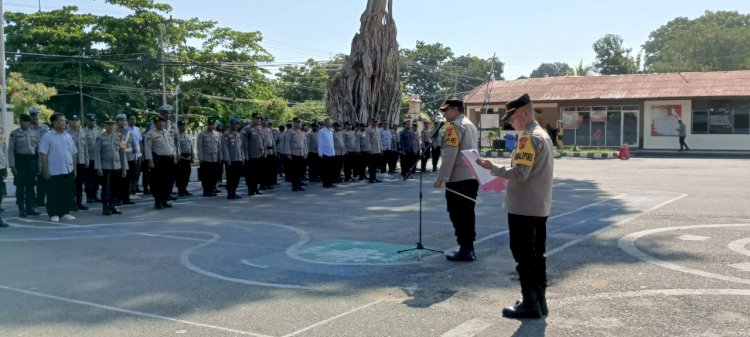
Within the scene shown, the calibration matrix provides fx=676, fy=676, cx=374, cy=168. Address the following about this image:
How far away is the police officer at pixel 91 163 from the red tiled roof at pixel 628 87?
98.4 ft

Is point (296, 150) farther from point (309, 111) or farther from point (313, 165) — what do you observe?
point (309, 111)

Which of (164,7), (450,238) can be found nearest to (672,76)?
(164,7)

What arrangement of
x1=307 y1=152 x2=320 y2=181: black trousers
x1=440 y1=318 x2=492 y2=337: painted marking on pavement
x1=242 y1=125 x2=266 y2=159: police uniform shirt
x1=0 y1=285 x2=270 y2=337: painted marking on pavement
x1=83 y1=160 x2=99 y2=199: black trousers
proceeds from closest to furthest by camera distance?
x1=440 y1=318 x2=492 y2=337: painted marking on pavement
x1=0 y1=285 x2=270 y2=337: painted marking on pavement
x1=83 y1=160 x2=99 y2=199: black trousers
x1=242 y1=125 x2=266 y2=159: police uniform shirt
x1=307 y1=152 x2=320 y2=181: black trousers

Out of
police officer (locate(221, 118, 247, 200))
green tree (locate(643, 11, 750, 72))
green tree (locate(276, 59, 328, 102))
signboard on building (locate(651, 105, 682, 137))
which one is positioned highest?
green tree (locate(643, 11, 750, 72))

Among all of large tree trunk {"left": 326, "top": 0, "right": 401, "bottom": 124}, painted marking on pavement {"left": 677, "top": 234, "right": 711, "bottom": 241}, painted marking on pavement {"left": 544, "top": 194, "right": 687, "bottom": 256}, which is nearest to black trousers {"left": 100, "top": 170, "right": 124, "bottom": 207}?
painted marking on pavement {"left": 544, "top": 194, "right": 687, "bottom": 256}

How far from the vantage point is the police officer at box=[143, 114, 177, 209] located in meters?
14.2

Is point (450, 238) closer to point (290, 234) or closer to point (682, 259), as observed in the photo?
point (290, 234)

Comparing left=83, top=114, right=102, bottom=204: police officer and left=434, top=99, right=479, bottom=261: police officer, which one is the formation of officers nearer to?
left=83, top=114, right=102, bottom=204: police officer

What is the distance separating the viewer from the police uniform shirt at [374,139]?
69.1ft

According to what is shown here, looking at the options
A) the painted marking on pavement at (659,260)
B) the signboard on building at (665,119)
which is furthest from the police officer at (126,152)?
the signboard on building at (665,119)

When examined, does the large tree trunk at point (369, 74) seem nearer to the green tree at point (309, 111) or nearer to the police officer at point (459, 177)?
the police officer at point (459, 177)

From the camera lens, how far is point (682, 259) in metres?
7.81

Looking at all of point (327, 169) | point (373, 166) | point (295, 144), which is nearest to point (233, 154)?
point (295, 144)

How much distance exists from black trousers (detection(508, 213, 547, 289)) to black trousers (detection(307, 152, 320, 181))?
14036 mm
